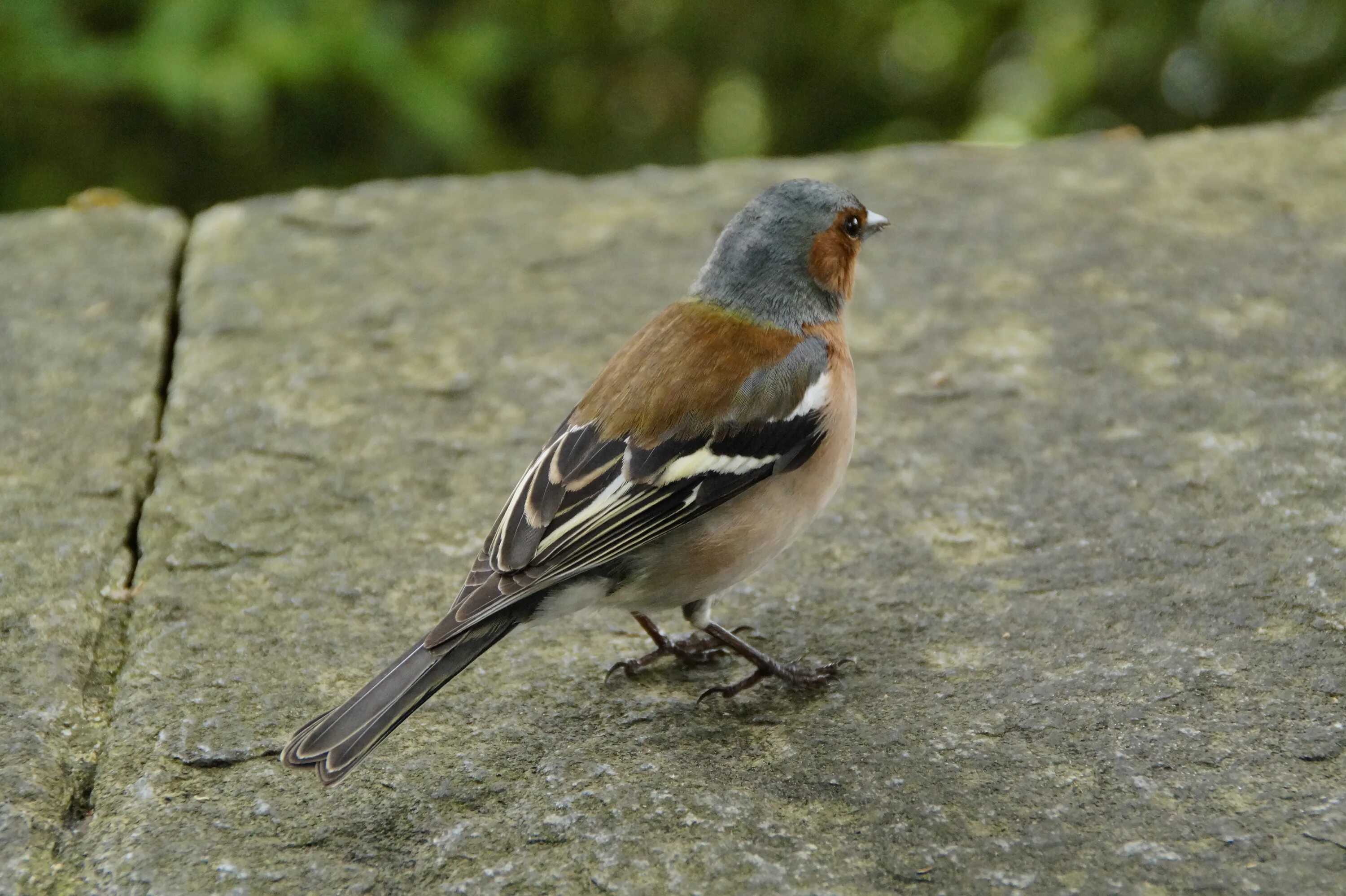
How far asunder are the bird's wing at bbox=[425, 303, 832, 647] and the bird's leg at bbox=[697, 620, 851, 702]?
1.01ft

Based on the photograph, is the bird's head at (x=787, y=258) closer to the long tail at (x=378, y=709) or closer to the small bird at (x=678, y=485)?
the small bird at (x=678, y=485)

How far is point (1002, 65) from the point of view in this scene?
6.57m

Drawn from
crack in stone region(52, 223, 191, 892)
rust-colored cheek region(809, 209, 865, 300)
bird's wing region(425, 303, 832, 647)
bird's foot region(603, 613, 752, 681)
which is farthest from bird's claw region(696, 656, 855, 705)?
crack in stone region(52, 223, 191, 892)

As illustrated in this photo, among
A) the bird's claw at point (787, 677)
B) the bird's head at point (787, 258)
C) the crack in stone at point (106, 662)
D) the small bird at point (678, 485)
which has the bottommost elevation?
the crack in stone at point (106, 662)

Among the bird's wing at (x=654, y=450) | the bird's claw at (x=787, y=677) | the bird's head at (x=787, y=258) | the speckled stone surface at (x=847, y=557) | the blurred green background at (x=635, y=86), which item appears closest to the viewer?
the speckled stone surface at (x=847, y=557)

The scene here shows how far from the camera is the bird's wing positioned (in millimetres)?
2803

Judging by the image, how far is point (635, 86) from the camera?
6711 mm

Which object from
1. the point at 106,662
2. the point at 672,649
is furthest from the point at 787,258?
the point at 106,662

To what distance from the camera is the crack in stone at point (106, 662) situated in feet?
8.39

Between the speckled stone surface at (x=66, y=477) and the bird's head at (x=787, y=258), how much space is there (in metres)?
1.57

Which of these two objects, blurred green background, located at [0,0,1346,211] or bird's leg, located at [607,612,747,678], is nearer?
bird's leg, located at [607,612,747,678]

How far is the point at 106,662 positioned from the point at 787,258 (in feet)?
5.75

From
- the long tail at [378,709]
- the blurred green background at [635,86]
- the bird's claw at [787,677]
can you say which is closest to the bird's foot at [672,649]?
the bird's claw at [787,677]

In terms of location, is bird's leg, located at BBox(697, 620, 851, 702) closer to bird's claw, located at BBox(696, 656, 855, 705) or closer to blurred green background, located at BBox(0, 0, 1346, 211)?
bird's claw, located at BBox(696, 656, 855, 705)
